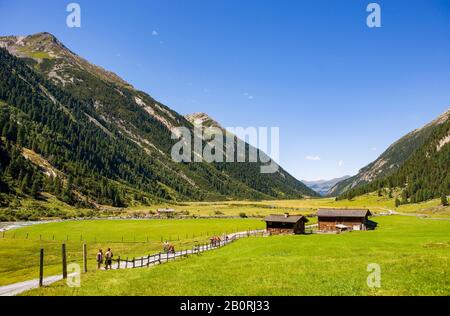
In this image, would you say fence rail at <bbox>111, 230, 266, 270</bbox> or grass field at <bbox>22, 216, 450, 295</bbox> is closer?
grass field at <bbox>22, 216, 450, 295</bbox>

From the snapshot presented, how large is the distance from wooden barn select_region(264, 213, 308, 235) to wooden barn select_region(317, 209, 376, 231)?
12365 millimetres

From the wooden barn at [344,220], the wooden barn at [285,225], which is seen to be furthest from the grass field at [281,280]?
the wooden barn at [344,220]

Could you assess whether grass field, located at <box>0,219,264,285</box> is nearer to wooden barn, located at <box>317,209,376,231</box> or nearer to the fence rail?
the fence rail

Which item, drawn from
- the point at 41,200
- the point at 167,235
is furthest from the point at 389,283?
the point at 41,200

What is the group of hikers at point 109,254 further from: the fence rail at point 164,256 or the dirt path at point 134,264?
the dirt path at point 134,264

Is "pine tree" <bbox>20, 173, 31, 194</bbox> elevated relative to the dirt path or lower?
elevated

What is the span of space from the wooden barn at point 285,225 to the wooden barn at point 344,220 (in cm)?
1237

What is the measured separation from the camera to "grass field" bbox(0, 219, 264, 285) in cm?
5434

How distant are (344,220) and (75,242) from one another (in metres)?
72.3

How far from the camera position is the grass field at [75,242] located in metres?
54.3

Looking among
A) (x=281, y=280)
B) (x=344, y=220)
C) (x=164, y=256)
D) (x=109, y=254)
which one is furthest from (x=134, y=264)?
(x=344, y=220)

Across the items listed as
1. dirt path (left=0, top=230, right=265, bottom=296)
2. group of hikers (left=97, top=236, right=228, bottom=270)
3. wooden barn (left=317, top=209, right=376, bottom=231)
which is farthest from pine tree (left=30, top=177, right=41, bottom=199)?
wooden barn (left=317, top=209, right=376, bottom=231)
